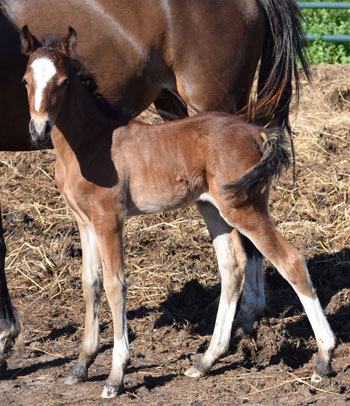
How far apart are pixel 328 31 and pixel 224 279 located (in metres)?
7.16

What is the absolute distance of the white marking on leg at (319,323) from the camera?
3.86 metres

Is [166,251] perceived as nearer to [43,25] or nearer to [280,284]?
[280,284]

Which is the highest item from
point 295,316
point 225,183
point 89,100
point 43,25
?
point 43,25

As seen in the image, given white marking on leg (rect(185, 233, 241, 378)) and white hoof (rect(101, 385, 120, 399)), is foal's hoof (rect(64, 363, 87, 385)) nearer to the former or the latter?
white hoof (rect(101, 385, 120, 399))

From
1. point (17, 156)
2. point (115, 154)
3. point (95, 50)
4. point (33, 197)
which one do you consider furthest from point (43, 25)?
point (17, 156)

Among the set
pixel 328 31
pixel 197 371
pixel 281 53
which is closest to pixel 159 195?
pixel 197 371

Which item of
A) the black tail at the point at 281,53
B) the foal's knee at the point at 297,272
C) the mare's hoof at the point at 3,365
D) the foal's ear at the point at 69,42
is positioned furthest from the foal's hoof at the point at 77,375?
the black tail at the point at 281,53

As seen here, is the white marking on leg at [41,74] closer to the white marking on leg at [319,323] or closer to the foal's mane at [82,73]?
the foal's mane at [82,73]

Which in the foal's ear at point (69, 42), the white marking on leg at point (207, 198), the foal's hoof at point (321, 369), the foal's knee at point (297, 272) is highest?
the foal's ear at point (69, 42)

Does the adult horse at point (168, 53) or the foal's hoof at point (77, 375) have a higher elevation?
the adult horse at point (168, 53)

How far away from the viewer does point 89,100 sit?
13.2 feet

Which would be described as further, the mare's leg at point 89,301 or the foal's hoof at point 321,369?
the mare's leg at point 89,301

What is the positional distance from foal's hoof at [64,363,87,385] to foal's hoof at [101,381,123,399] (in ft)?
0.77

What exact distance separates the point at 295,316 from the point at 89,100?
189cm
